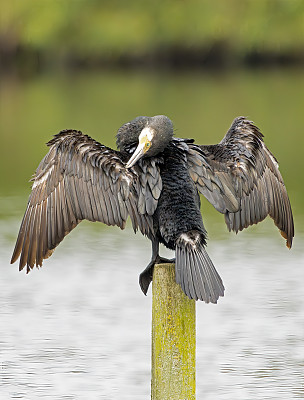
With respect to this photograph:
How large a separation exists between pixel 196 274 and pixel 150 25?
36451mm

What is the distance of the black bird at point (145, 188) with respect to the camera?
16.1ft

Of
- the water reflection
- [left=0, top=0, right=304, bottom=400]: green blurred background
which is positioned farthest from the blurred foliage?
the water reflection

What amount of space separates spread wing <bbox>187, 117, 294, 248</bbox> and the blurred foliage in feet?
106

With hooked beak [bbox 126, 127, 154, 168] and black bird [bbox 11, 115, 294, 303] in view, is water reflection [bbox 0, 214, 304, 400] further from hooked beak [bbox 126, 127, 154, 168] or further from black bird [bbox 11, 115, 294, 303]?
hooked beak [bbox 126, 127, 154, 168]

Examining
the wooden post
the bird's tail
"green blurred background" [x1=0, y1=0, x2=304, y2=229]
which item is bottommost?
the wooden post

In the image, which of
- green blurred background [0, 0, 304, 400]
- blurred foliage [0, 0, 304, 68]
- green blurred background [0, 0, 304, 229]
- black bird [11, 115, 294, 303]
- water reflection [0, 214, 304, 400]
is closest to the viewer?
black bird [11, 115, 294, 303]

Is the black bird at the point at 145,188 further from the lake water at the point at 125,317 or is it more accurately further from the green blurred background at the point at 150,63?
the green blurred background at the point at 150,63

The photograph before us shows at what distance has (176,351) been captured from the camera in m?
4.63

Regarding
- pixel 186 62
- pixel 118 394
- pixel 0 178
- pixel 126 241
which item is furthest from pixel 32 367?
pixel 186 62

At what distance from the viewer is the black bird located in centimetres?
491

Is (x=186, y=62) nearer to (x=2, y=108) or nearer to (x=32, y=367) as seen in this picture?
(x=2, y=108)

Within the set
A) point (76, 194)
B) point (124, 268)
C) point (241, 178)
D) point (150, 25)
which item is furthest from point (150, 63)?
point (76, 194)

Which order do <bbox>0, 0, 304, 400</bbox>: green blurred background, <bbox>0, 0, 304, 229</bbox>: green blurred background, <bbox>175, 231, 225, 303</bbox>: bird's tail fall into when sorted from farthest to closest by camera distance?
1. <bbox>0, 0, 304, 229</bbox>: green blurred background
2. <bbox>0, 0, 304, 400</bbox>: green blurred background
3. <bbox>175, 231, 225, 303</bbox>: bird's tail

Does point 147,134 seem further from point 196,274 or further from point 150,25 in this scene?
point 150,25
